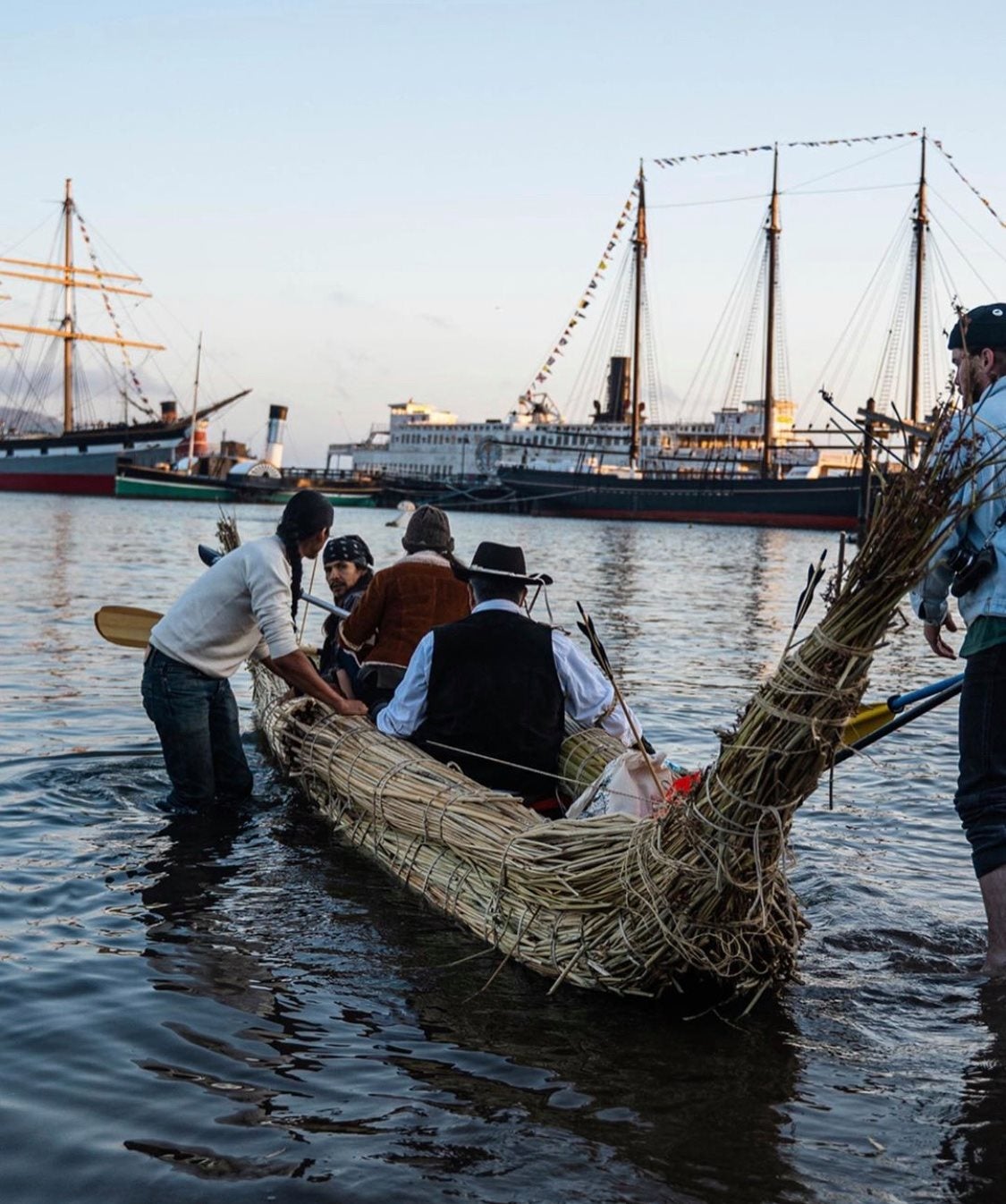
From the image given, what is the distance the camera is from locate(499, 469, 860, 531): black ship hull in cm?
6912

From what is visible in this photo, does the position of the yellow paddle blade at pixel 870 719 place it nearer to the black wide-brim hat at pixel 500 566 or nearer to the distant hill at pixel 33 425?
the black wide-brim hat at pixel 500 566

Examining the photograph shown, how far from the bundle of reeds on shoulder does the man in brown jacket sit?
56.0 inches

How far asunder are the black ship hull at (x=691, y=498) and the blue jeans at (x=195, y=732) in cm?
6018

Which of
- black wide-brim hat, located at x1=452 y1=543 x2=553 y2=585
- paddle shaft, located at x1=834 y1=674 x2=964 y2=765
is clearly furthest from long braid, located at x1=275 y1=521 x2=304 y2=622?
paddle shaft, located at x1=834 y1=674 x2=964 y2=765

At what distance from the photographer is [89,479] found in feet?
276

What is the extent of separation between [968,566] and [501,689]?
2130 mm

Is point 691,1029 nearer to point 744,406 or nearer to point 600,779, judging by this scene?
point 600,779

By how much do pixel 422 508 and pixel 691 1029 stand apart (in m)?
3.97

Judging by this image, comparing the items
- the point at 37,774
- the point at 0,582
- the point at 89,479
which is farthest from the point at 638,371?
the point at 37,774

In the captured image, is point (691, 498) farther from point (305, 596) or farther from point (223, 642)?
point (223, 642)

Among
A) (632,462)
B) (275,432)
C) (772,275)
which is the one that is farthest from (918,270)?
(275,432)

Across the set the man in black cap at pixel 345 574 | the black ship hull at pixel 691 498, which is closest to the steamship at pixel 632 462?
the black ship hull at pixel 691 498

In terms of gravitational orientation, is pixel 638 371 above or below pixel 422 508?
above

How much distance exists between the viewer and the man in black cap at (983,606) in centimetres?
462
